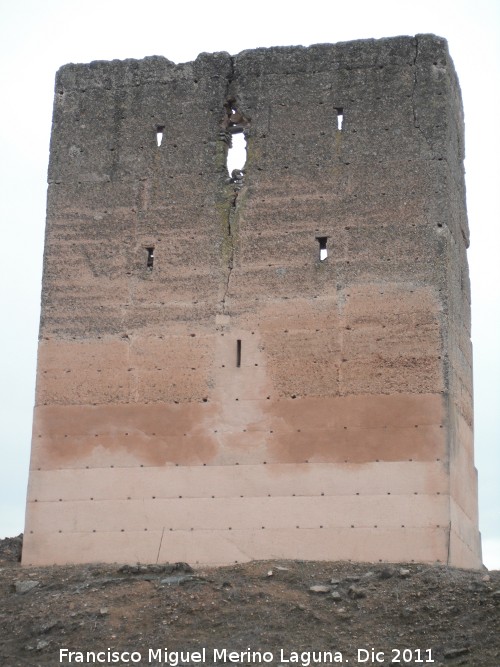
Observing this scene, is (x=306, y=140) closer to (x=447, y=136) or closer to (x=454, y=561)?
(x=447, y=136)

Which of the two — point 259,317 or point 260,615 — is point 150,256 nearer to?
point 259,317

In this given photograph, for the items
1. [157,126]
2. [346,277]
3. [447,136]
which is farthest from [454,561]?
[157,126]

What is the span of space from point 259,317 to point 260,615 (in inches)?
172

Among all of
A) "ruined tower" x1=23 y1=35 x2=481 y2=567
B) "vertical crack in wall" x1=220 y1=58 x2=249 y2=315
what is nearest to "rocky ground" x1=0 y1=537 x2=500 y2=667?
"ruined tower" x1=23 y1=35 x2=481 y2=567

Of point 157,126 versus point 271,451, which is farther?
point 157,126

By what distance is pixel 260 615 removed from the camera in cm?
1686

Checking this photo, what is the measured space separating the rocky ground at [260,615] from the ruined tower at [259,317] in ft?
2.48

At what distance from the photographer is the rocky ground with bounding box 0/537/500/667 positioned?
632 inches

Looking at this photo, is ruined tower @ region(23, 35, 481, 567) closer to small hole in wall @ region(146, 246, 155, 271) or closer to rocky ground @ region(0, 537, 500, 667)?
small hole in wall @ region(146, 246, 155, 271)

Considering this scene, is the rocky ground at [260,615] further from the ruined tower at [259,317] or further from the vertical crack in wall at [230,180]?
the vertical crack in wall at [230,180]

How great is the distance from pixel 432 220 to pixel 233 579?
214 inches

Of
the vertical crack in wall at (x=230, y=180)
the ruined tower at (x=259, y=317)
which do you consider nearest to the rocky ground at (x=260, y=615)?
the ruined tower at (x=259, y=317)

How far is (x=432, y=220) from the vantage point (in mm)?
19609

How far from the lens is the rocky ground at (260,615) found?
16.1 meters
